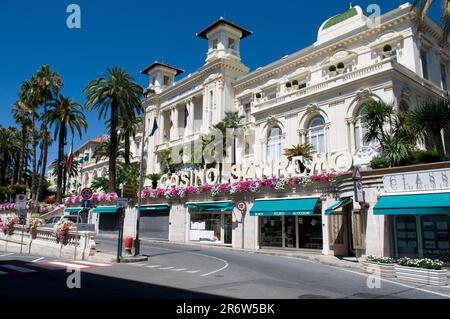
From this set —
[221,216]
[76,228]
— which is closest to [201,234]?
[221,216]

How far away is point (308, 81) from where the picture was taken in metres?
35.8

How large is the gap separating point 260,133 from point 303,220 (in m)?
11.2

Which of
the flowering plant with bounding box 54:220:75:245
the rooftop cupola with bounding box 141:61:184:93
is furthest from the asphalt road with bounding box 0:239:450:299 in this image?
the rooftop cupola with bounding box 141:61:184:93

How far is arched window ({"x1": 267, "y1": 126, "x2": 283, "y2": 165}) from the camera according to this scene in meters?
31.9

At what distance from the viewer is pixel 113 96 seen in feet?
137

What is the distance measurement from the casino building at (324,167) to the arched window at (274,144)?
0.09 m

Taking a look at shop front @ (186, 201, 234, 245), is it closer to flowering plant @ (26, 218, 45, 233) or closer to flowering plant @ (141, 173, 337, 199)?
flowering plant @ (141, 173, 337, 199)

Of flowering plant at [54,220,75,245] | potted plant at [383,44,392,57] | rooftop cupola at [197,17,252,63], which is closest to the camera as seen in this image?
flowering plant at [54,220,75,245]

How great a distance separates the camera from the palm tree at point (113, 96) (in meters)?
41.2

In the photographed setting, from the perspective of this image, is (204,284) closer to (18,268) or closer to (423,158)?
(18,268)

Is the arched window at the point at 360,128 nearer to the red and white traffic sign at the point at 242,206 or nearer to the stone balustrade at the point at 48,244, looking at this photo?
the red and white traffic sign at the point at 242,206

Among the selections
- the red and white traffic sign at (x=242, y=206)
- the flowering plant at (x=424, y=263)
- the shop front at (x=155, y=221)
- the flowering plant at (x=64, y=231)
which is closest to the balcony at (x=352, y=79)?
the red and white traffic sign at (x=242, y=206)

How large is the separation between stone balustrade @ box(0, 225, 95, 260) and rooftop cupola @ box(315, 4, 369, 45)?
27853mm

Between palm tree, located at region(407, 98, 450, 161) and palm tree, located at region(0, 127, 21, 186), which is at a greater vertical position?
palm tree, located at region(0, 127, 21, 186)
